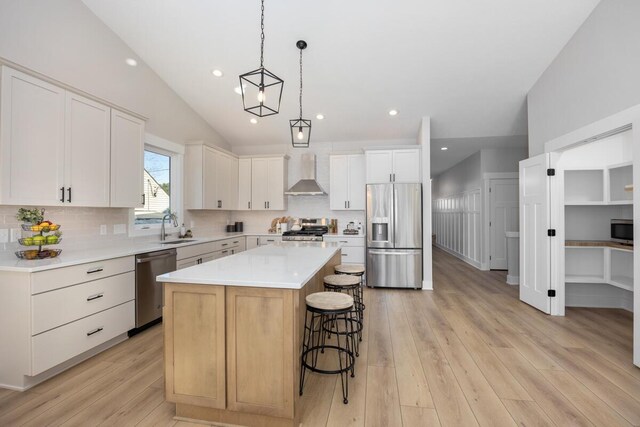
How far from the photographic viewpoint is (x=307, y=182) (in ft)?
17.9

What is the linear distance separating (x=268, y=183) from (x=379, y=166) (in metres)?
2.14

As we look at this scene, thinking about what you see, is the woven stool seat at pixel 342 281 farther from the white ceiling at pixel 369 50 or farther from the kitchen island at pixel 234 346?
the white ceiling at pixel 369 50

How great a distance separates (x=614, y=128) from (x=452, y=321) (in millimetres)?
2453

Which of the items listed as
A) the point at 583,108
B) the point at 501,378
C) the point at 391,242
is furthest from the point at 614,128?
the point at 391,242

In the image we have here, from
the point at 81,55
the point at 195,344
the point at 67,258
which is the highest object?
the point at 81,55

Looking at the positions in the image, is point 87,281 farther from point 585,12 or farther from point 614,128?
point 585,12

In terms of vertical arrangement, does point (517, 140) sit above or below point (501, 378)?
above

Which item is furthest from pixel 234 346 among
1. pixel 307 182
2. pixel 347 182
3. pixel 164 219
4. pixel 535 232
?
pixel 347 182

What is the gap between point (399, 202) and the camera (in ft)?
15.8

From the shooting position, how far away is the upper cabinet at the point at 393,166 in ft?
16.3

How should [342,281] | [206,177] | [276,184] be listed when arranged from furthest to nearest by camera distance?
[276,184]
[206,177]
[342,281]

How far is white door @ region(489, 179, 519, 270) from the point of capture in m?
6.23

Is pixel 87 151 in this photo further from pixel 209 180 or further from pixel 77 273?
pixel 209 180

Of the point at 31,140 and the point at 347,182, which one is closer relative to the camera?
the point at 31,140
